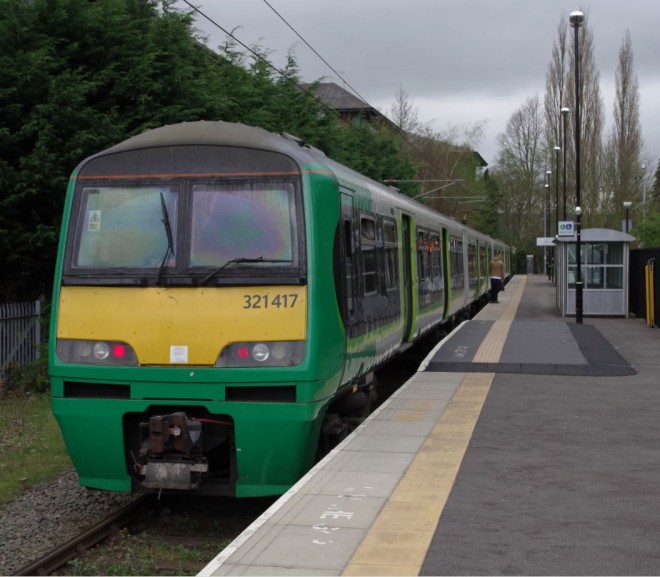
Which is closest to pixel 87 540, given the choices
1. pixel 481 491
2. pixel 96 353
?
pixel 96 353

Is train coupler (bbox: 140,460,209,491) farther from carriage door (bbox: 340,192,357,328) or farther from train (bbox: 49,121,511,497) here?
carriage door (bbox: 340,192,357,328)

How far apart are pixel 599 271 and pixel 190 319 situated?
2040 centimetres

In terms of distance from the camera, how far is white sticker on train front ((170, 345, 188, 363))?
23.6 feet

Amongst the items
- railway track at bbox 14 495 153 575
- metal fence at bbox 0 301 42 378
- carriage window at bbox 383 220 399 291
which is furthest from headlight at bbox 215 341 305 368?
metal fence at bbox 0 301 42 378

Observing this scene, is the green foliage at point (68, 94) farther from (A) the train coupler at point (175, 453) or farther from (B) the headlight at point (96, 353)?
(A) the train coupler at point (175, 453)

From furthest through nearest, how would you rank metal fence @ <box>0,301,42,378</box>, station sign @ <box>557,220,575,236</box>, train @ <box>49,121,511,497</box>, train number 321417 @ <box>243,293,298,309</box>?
station sign @ <box>557,220,575,236</box>, metal fence @ <box>0,301,42,378</box>, train number 321417 @ <box>243,293,298,309</box>, train @ <box>49,121,511,497</box>

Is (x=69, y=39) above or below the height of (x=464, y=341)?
above

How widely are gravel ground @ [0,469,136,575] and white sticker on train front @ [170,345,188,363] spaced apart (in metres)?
1.61

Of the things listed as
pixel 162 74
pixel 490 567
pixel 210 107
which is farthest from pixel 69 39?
pixel 490 567

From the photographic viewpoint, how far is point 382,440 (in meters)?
8.61

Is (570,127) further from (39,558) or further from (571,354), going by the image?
(39,558)

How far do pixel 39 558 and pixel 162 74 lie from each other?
11.3 meters

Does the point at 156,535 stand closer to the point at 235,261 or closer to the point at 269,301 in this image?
the point at 269,301

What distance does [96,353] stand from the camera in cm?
738
